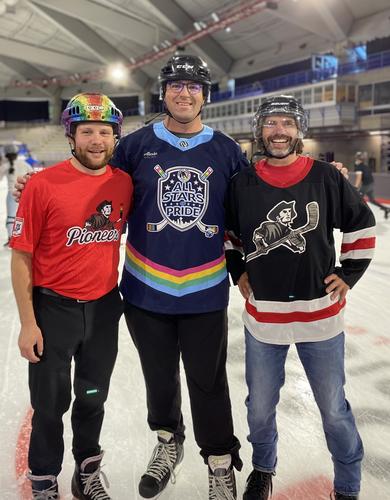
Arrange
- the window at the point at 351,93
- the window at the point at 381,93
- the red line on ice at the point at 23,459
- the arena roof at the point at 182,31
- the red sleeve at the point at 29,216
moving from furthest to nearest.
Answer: the window at the point at 351,93 < the arena roof at the point at 182,31 < the window at the point at 381,93 < the red line on ice at the point at 23,459 < the red sleeve at the point at 29,216

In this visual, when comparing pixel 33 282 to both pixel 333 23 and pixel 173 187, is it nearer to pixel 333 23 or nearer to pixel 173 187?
pixel 173 187

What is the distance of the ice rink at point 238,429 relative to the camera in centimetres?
185

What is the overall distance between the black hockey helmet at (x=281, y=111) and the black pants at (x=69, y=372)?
0.88 meters

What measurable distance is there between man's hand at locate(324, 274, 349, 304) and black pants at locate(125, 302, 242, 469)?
0.44 m

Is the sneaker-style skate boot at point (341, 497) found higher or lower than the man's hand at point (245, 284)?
lower

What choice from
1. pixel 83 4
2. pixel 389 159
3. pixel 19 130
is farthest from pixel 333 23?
pixel 19 130

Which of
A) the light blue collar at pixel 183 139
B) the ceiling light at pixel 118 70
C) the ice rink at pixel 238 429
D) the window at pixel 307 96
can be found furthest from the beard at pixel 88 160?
the ceiling light at pixel 118 70

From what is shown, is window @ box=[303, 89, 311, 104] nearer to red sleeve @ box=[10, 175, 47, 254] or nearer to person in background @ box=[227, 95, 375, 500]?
person in background @ box=[227, 95, 375, 500]

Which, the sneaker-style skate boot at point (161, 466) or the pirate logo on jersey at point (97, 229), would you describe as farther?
the sneaker-style skate boot at point (161, 466)

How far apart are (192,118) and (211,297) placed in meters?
0.72

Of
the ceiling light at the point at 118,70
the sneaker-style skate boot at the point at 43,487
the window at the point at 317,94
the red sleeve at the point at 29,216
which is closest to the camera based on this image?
the red sleeve at the point at 29,216

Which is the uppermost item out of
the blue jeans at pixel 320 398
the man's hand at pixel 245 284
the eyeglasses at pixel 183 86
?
the eyeglasses at pixel 183 86

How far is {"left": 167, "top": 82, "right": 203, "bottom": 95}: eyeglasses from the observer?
1.74 m

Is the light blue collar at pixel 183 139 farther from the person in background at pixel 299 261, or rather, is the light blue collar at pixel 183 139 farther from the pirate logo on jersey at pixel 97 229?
the pirate logo on jersey at pixel 97 229
